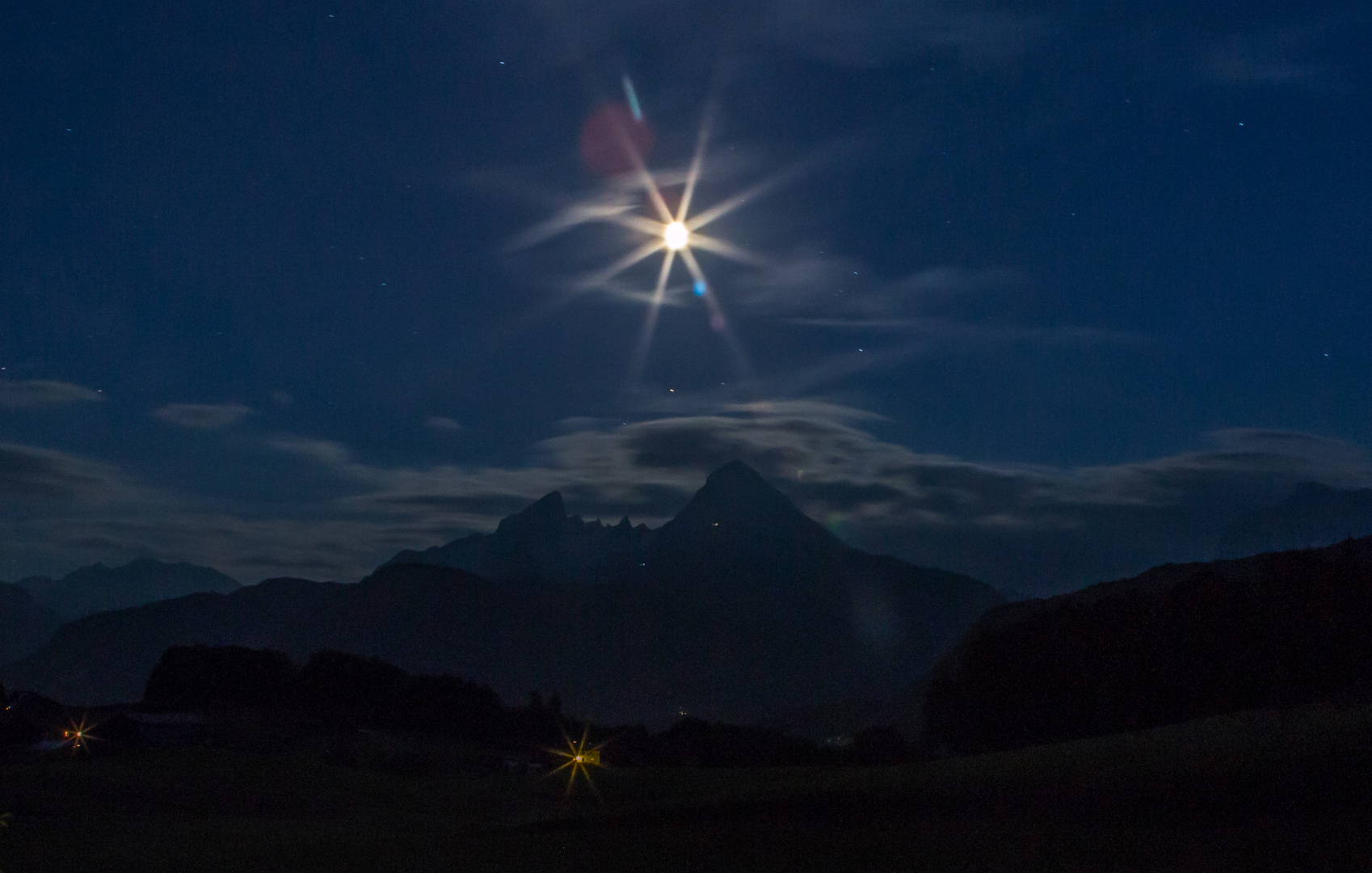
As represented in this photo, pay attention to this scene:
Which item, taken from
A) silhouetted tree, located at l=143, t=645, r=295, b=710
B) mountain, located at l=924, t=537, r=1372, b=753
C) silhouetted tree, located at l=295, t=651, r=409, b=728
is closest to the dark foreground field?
mountain, located at l=924, t=537, r=1372, b=753

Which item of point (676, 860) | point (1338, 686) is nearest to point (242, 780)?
point (676, 860)

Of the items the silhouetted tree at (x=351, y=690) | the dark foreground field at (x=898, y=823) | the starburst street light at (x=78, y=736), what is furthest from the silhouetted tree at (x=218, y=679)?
the dark foreground field at (x=898, y=823)

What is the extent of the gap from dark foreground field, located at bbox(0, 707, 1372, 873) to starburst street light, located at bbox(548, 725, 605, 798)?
11966 mm

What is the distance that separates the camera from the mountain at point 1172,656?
205ft

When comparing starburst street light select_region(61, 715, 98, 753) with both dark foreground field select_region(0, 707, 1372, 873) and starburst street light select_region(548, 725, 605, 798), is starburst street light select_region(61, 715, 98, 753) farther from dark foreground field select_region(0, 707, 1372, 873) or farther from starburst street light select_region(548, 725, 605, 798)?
starburst street light select_region(548, 725, 605, 798)

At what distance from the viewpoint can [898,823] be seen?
30.1 meters

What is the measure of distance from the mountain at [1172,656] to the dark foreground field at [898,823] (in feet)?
89.1

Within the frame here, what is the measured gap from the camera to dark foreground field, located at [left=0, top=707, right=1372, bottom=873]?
2408 cm

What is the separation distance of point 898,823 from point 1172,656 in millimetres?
45416

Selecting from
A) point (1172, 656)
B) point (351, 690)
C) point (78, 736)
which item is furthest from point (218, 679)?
point (1172, 656)

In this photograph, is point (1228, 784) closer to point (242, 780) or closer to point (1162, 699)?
point (1162, 699)

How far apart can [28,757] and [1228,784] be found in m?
78.3

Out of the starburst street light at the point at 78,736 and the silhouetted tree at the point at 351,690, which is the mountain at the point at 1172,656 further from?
the starburst street light at the point at 78,736

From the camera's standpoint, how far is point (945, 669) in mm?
92375
